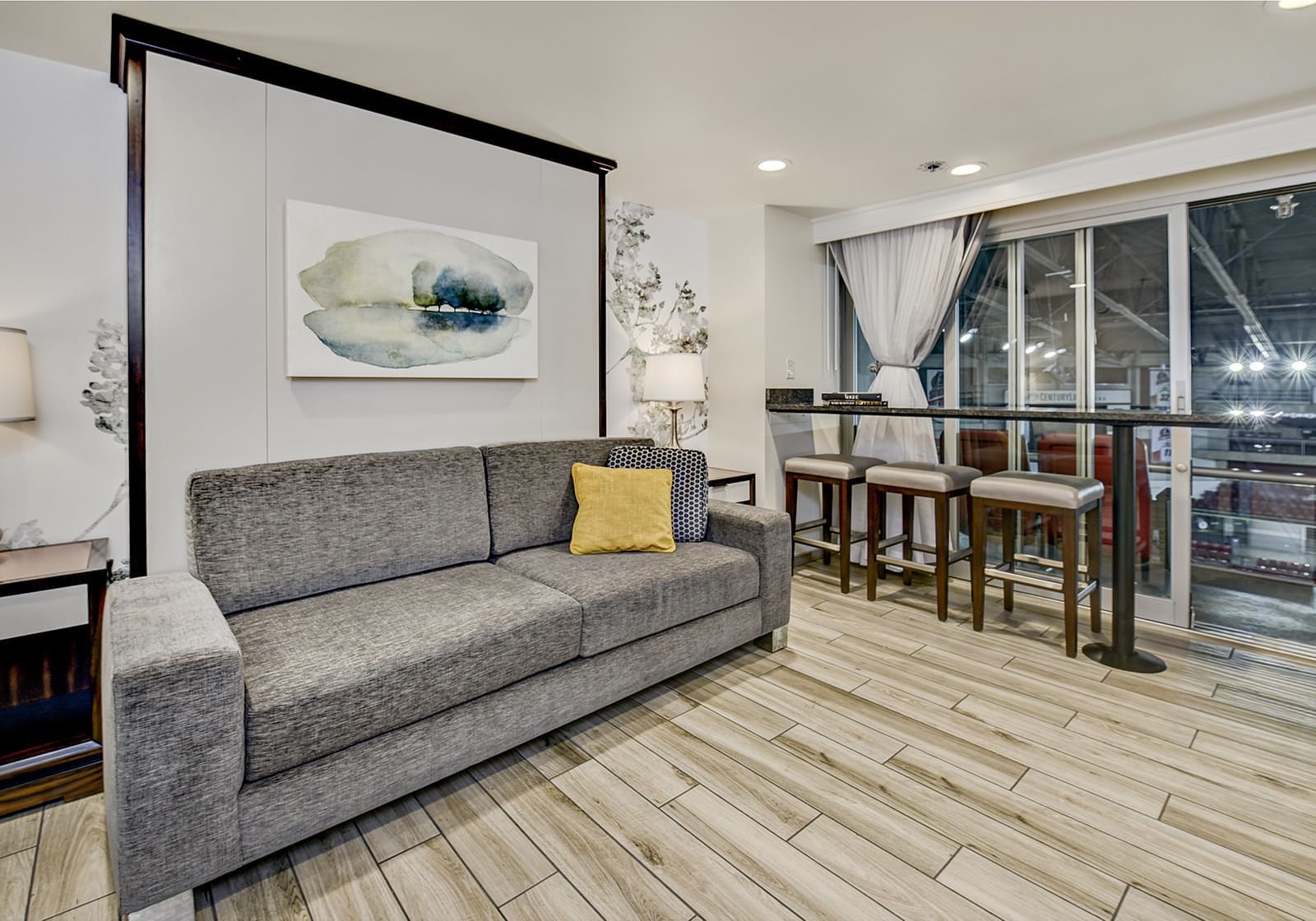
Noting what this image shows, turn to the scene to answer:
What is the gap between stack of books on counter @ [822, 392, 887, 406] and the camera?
3.78 metres

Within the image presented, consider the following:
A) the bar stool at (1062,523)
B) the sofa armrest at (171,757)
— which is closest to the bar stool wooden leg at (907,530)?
the bar stool at (1062,523)

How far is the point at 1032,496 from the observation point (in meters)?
2.94

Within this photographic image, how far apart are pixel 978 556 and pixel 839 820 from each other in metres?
1.80

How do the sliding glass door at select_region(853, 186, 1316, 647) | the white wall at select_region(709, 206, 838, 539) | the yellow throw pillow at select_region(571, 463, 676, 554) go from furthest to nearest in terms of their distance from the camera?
the white wall at select_region(709, 206, 838, 539), the sliding glass door at select_region(853, 186, 1316, 647), the yellow throw pillow at select_region(571, 463, 676, 554)

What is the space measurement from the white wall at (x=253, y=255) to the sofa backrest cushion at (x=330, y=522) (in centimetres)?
27

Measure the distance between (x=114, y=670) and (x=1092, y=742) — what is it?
2702 millimetres

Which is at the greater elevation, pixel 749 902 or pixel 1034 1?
pixel 1034 1

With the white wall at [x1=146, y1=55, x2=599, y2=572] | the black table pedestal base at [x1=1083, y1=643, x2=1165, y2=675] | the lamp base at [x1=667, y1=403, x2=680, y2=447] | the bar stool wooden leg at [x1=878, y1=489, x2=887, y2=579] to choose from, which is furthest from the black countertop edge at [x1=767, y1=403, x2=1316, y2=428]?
the white wall at [x1=146, y1=55, x2=599, y2=572]

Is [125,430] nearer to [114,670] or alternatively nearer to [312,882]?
[114,670]

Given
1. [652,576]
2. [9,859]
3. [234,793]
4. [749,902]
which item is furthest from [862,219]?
[9,859]

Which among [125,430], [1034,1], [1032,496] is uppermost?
[1034,1]

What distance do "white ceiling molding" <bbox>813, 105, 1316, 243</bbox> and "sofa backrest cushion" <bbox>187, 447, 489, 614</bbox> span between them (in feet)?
9.55

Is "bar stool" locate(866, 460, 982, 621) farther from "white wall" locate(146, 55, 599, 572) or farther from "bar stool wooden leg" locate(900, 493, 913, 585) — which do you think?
"white wall" locate(146, 55, 599, 572)

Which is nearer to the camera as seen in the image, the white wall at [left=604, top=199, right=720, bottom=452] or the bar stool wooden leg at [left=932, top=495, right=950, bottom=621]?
the bar stool wooden leg at [left=932, top=495, right=950, bottom=621]
